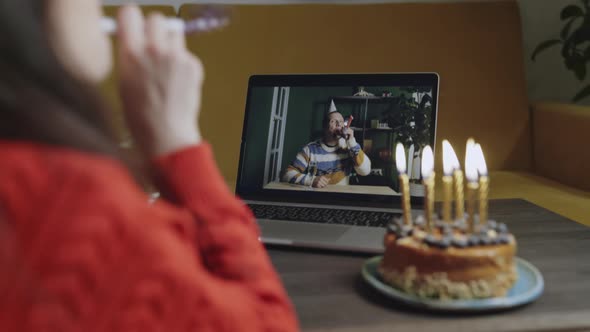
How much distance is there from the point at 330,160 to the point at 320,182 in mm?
48

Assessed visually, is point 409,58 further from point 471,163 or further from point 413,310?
point 413,310

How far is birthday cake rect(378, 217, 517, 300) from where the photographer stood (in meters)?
0.64

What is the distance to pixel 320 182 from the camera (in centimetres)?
115

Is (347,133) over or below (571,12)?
below

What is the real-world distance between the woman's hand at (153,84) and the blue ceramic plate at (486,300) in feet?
0.99

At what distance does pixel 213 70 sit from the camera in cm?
196

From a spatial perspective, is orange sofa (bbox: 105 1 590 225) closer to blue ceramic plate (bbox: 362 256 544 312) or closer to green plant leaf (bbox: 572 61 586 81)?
green plant leaf (bbox: 572 61 586 81)

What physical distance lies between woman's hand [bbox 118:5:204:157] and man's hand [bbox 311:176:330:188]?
655mm

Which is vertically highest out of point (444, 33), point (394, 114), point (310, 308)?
point (444, 33)

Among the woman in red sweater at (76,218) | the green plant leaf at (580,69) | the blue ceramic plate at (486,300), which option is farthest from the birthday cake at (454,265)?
the green plant leaf at (580,69)

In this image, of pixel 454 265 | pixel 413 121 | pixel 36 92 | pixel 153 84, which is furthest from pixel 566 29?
pixel 36 92

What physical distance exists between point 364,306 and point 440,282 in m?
0.09

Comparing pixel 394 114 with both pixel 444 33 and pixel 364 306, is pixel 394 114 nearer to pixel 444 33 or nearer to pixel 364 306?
pixel 364 306

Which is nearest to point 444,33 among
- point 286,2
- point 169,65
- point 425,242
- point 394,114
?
point 286,2
